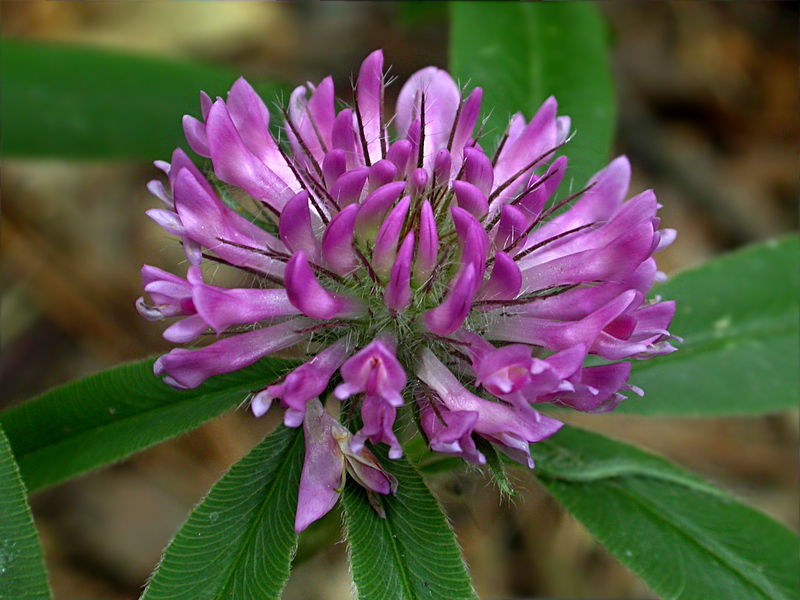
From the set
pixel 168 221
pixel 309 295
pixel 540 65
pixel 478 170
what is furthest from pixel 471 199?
pixel 540 65

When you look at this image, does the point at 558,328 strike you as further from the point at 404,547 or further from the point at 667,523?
the point at 667,523

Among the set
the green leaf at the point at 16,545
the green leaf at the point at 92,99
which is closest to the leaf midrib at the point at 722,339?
the green leaf at the point at 16,545

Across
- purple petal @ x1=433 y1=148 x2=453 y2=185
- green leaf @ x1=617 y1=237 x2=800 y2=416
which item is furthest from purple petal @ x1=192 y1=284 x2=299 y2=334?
green leaf @ x1=617 y1=237 x2=800 y2=416

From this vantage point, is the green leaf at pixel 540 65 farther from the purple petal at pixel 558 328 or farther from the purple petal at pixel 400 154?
the purple petal at pixel 558 328

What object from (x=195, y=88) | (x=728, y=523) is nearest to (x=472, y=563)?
Answer: (x=728, y=523)

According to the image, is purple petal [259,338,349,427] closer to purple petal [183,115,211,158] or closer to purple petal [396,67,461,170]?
purple petal [183,115,211,158]

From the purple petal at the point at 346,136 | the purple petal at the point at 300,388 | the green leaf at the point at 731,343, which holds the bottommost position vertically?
the green leaf at the point at 731,343

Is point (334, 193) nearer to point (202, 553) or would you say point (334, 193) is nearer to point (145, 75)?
point (202, 553)
